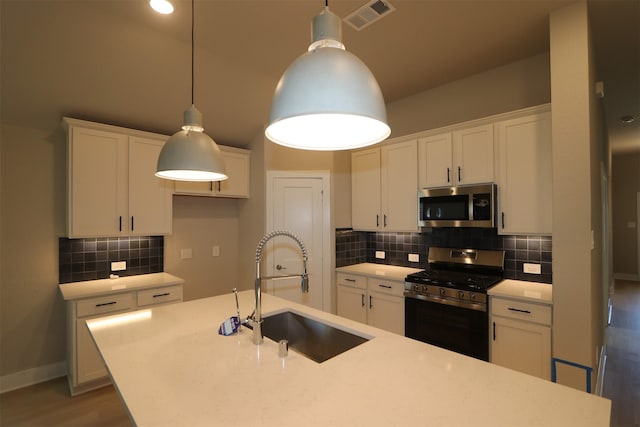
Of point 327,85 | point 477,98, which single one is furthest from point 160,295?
point 477,98

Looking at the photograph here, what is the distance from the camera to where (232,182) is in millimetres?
3799

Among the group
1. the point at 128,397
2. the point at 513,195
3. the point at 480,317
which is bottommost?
the point at 480,317

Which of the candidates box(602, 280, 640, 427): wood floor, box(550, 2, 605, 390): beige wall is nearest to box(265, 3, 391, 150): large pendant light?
box(550, 2, 605, 390): beige wall

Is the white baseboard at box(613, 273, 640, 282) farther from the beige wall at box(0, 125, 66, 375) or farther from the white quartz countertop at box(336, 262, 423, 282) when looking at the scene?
the beige wall at box(0, 125, 66, 375)

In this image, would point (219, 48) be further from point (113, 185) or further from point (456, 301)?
point (456, 301)

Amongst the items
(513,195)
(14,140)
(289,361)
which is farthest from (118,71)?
(513,195)

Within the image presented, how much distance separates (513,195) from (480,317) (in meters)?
1.07

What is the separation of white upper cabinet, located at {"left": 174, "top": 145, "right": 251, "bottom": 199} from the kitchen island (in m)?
2.20

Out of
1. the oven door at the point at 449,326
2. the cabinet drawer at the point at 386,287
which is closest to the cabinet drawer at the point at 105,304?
the cabinet drawer at the point at 386,287

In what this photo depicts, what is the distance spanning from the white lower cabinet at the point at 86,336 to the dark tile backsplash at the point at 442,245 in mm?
2231

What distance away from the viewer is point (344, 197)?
3.86 metres

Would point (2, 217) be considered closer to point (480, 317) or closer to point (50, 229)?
point (50, 229)

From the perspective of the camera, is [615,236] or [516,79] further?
[615,236]

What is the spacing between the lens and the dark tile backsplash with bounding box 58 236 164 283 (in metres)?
3.00
